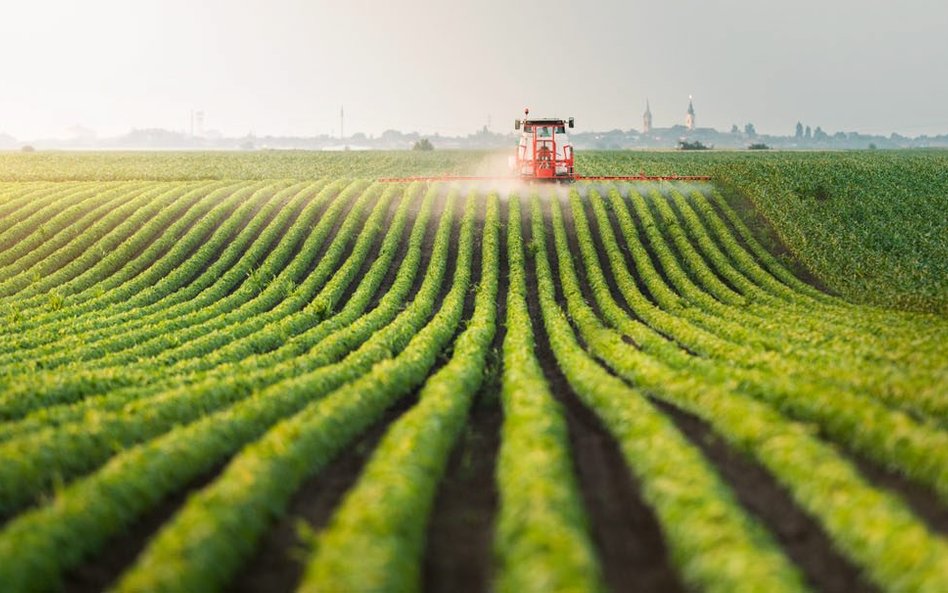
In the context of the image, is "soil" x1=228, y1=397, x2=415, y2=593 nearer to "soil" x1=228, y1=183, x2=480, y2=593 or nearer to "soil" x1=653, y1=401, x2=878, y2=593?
"soil" x1=228, y1=183, x2=480, y2=593

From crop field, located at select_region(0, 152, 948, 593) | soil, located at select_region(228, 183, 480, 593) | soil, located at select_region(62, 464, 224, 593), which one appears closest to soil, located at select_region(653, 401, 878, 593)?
crop field, located at select_region(0, 152, 948, 593)

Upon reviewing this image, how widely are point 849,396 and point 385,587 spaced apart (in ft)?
30.4

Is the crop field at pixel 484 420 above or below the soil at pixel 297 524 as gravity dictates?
above

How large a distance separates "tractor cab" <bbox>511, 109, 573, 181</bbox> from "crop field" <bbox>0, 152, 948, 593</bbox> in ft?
33.0

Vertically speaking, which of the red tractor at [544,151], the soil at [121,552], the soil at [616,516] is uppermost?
the red tractor at [544,151]

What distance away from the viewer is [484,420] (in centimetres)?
1521

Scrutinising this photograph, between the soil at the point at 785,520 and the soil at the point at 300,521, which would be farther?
the soil at the point at 300,521

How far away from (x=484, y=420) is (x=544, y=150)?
108 ft

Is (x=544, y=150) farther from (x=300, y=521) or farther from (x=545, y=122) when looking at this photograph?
(x=300, y=521)

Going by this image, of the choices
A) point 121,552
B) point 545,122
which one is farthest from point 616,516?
point 545,122

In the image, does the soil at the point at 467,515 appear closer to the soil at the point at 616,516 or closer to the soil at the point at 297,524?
the soil at the point at 616,516

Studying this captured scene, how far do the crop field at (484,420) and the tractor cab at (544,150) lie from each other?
10.1 meters

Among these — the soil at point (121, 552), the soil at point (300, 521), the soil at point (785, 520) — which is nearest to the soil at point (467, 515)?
the soil at point (300, 521)

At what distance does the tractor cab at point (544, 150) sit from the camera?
44781 mm
